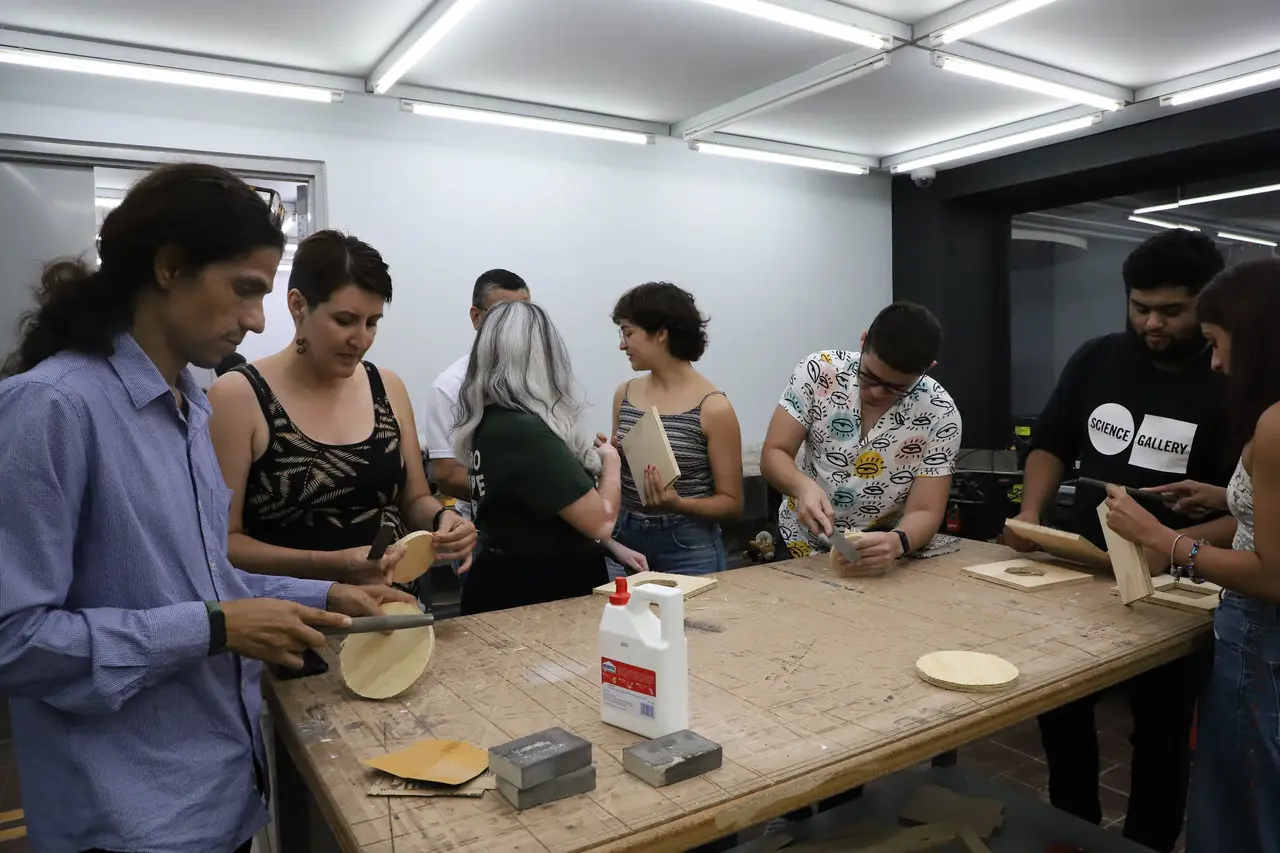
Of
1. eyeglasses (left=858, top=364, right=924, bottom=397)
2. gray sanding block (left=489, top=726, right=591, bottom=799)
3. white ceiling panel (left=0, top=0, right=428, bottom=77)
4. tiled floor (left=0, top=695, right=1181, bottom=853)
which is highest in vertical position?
white ceiling panel (left=0, top=0, right=428, bottom=77)

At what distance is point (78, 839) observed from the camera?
1.04 meters

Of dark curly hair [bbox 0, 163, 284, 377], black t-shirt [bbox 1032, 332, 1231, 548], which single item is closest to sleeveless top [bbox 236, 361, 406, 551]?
dark curly hair [bbox 0, 163, 284, 377]

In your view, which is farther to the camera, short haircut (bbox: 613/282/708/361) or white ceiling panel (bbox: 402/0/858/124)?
white ceiling panel (bbox: 402/0/858/124)

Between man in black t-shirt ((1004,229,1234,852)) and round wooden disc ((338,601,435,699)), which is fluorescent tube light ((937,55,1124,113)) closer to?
man in black t-shirt ((1004,229,1234,852))

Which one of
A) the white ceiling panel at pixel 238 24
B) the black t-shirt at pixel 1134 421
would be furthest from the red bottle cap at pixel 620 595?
the white ceiling panel at pixel 238 24

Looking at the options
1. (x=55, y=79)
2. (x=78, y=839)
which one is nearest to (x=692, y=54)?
(x=55, y=79)

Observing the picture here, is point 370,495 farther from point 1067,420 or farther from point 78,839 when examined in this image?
point 1067,420

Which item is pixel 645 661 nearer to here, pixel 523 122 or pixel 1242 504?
pixel 1242 504

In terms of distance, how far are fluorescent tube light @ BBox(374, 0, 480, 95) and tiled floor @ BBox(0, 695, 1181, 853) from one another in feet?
10.5

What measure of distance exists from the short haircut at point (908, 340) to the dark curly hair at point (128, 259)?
5.07ft

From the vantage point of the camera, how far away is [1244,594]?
Answer: 1522mm

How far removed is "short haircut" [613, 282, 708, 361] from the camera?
257 centimetres

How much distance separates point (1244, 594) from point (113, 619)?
6.03 ft

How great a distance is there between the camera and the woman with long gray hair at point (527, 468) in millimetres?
1774
